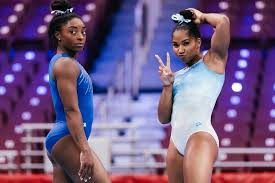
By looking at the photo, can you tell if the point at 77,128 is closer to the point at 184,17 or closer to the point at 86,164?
the point at 86,164

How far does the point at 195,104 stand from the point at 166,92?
0.68ft

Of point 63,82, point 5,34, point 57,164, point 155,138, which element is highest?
point 63,82

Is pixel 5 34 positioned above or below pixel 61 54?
below

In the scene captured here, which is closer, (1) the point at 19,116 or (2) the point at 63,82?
(2) the point at 63,82

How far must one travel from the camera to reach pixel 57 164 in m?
5.24

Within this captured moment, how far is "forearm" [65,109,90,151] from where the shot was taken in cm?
497

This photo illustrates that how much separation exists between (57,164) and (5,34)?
27.0 ft

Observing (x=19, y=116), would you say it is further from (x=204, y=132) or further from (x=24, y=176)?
(x=204, y=132)

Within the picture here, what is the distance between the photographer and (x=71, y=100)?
4984 millimetres

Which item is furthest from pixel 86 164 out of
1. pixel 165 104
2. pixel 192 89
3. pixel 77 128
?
pixel 192 89

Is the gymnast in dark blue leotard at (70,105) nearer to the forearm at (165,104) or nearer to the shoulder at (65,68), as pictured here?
the shoulder at (65,68)

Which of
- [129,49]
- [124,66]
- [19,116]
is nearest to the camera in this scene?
[19,116]

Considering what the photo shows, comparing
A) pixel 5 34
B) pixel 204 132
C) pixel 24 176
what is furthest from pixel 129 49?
pixel 204 132

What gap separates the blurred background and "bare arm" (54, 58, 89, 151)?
13.7 ft
